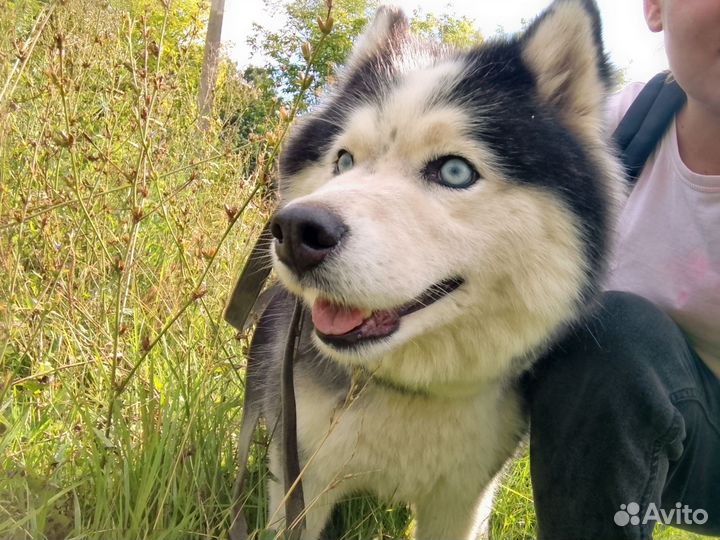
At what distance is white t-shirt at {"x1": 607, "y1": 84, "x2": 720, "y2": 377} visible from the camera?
148 cm

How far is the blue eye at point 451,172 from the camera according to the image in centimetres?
138

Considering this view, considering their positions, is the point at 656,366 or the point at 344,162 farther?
the point at 344,162

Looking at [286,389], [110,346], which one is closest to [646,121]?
[286,389]

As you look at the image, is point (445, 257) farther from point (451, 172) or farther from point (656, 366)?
point (656, 366)

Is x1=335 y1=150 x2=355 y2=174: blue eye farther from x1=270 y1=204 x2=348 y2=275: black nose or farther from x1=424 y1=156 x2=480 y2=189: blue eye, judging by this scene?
x1=270 y1=204 x2=348 y2=275: black nose

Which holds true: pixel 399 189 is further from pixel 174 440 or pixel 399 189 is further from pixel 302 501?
pixel 174 440

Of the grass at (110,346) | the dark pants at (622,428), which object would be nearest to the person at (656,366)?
the dark pants at (622,428)

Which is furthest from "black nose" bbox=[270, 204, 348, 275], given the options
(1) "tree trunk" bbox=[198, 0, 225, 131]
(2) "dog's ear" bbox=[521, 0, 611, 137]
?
(1) "tree trunk" bbox=[198, 0, 225, 131]

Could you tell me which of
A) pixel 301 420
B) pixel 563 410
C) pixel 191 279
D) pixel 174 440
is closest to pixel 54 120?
pixel 191 279

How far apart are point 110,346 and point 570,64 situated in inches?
60.6

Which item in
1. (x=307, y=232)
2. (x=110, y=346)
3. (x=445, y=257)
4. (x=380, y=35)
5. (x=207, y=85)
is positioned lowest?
(x=110, y=346)

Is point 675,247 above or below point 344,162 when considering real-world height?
below

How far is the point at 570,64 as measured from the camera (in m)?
1.56

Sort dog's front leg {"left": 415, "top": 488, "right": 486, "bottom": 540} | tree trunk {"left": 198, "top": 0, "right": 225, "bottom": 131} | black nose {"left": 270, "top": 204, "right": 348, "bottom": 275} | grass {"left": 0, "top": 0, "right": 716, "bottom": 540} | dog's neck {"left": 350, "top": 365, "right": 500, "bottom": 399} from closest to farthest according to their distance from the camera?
1. black nose {"left": 270, "top": 204, "right": 348, "bottom": 275}
2. grass {"left": 0, "top": 0, "right": 716, "bottom": 540}
3. dog's neck {"left": 350, "top": 365, "right": 500, "bottom": 399}
4. dog's front leg {"left": 415, "top": 488, "right": 486, "bottom": 540}
5. tree trunk {"left": 198, "top": 0, "right": 225, "bottom": 131}
